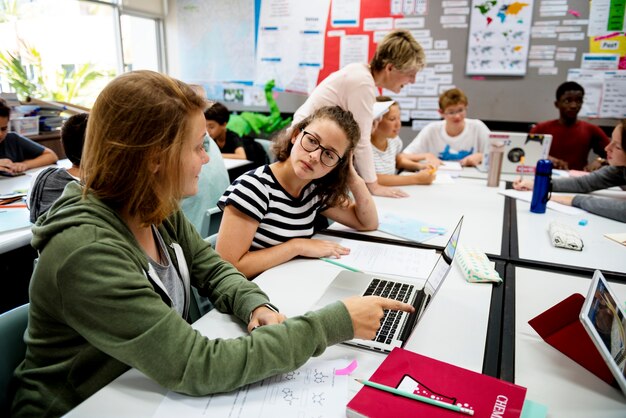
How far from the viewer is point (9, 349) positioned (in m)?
0.89

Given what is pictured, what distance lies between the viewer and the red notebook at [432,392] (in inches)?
29.2

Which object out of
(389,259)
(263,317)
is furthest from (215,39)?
(263,317)

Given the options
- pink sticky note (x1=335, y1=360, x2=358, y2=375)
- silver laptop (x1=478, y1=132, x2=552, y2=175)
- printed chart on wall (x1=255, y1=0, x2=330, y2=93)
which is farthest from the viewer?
printed chart on wall (x1=255, y1=0, x2=330, y2=93)

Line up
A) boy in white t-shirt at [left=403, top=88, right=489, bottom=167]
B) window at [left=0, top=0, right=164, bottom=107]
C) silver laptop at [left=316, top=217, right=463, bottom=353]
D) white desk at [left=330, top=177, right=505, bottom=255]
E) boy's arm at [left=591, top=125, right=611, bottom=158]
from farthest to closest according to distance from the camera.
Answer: window at [left=0, top=0, right=164, bottom=107], boy's arm at [left=591, top=125, right=611, bottom=158], boy in white t-shirt at [left=403, top=88, right=489, bottom=167], white desk at [left=330, top=177, right=505, bottom=255], silver laptop at [left=316, top=217, right=463, bottom=353]

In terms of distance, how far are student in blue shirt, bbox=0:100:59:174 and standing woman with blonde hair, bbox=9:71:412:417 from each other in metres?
2.25

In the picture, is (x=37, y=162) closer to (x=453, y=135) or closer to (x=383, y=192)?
(x=383, y=192)

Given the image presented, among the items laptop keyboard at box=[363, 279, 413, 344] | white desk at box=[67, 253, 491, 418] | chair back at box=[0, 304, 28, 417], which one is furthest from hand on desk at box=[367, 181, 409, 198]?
chair back at box=[0, 304, 28, 417]

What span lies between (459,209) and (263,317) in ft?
4.82

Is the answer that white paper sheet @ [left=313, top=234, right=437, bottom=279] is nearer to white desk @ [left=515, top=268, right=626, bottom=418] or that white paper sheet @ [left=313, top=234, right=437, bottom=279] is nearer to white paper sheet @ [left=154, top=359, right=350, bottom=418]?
white desk @ [left=515, top=268, right=626, bottom=418]

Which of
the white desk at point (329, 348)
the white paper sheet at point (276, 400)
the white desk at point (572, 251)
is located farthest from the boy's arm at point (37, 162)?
the white desk at point (572, 251)

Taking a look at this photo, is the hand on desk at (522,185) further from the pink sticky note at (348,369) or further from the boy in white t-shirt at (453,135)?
the pink sticky note at (348,369)

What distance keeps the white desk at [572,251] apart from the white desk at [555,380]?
429 mm

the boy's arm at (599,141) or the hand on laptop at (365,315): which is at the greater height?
the boy's arm at (599,141)

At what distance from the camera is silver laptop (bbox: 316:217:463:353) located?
3.20ft
